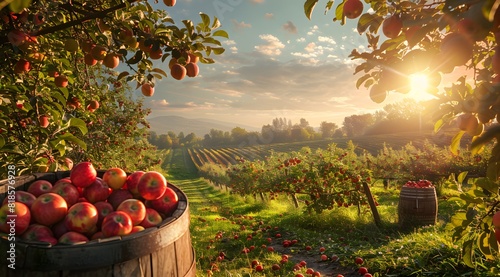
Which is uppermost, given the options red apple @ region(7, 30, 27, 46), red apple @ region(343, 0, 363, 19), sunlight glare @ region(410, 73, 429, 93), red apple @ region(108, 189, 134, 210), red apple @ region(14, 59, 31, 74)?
red apple @ region(7, 30, 27, 46)

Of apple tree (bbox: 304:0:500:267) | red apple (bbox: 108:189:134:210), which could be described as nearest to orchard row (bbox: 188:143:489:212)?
apple tree (bbox: 304:0:500:267)

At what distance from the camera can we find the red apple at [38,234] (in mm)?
1787

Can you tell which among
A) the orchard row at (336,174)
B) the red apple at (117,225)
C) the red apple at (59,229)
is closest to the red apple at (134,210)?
the red apple at (117,225)

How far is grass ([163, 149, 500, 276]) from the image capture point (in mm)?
4281

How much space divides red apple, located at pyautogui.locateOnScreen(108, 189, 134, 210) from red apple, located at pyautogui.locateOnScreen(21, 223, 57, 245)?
1.58 feet

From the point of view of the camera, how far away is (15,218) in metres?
1.78

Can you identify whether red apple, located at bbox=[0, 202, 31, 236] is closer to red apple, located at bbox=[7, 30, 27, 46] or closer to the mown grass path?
red apple, located at bbox=[7, 30, 27, 46]

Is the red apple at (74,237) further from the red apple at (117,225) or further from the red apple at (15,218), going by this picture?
the red apple at (15,218)

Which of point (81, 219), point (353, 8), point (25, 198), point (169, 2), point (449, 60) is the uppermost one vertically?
point (169, 2)

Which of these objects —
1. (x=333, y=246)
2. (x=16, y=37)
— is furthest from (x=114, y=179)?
(x=333, y=246)

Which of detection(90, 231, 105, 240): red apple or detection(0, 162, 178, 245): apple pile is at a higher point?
detection(0, 162, 178, 245): apple pile

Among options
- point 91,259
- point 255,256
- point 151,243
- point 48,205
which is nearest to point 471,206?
point 151,243

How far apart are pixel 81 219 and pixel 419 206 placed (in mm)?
6882

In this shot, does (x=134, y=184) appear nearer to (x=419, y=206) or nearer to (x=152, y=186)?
(x=152, y=186)
